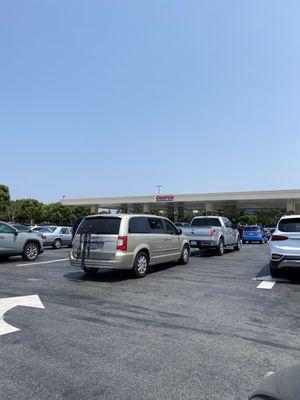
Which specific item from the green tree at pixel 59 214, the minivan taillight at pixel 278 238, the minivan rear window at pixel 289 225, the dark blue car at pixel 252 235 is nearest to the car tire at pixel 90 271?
the minivan taillight at pixel 278 238

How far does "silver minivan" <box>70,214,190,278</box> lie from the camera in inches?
440

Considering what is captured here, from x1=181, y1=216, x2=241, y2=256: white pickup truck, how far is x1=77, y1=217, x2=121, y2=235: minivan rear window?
8439mm

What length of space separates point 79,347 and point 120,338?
2.21ft

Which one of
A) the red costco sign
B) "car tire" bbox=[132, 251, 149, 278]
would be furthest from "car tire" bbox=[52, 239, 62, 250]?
the red costco sign

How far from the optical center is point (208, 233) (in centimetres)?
1911

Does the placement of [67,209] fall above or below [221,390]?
above

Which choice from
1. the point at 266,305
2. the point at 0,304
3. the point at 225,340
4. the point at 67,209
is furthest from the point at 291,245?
the point at 67,209

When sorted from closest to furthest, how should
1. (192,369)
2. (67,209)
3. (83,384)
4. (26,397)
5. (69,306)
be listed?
(26,397)
(83,384)
(192,369)
(69,306)
(67,209)

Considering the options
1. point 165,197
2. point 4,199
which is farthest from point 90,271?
point 4,199

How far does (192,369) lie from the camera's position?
467 centimetres

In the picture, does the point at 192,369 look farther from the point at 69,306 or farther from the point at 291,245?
the point at 291,245

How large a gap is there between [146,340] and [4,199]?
6958cm

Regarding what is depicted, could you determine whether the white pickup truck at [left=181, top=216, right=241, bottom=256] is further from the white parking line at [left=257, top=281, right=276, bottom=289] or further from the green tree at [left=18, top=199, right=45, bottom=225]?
the green tree at [left=18, top=199, right=45, bottom=225]

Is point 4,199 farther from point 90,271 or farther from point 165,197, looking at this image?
point 90,271
